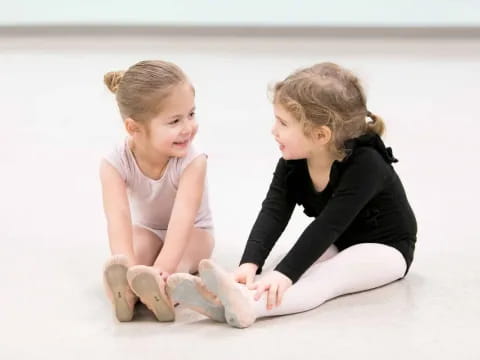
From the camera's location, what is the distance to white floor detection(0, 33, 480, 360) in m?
1.64

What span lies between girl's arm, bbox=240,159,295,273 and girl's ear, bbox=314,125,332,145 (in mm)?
145

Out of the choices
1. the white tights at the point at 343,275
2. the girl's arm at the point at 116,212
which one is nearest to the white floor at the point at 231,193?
the white tights at the point at 343,275

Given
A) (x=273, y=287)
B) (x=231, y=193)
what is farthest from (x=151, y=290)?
(x=231, y=193)

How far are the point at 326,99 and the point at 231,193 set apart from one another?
911mm

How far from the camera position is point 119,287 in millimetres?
1669

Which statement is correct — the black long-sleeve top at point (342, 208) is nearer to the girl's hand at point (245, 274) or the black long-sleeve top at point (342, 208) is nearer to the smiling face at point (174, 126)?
the girl's hand at point (245, 274)

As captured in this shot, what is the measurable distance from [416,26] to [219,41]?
1271 millimetres

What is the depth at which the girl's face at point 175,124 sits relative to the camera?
6.14 feet

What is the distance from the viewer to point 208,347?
1593mm

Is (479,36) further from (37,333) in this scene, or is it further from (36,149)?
(37,333)

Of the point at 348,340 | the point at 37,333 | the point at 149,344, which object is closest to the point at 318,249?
the point at 348,340

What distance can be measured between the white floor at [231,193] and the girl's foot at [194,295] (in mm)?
30
